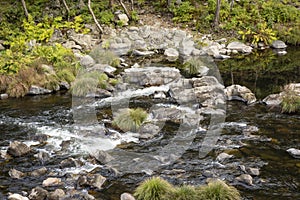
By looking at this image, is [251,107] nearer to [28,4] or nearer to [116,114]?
[116,114]

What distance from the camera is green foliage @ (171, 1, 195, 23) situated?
31.3m

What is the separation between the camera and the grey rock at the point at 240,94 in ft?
54.9

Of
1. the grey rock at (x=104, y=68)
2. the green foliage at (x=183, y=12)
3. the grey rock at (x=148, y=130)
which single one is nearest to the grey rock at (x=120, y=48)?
the grey rock at (x=104, y=68)

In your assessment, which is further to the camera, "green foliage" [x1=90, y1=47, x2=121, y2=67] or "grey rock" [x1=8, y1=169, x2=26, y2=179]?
"green foliage" [x1=90, y1=47, x2=121, y2=67]

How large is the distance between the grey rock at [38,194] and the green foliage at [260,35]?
900 inches

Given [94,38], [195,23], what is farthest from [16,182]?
[195,23]

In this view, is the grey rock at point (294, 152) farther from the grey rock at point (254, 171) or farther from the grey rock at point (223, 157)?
the grey rock at point (223, 157)

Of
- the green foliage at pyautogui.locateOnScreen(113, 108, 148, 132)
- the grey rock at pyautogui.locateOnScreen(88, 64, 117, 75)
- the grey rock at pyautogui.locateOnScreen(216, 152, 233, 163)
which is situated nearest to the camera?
the grey rock at pyautogui.locateOnScreen(216, 152, 233, 163)

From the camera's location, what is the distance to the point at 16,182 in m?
10.2

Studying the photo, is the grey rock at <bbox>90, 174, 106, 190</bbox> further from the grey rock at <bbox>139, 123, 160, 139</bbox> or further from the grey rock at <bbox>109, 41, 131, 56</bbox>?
the grey rock at <bbox>109, 41, 131, 56</bbox>

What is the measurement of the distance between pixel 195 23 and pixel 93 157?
21.4 meters

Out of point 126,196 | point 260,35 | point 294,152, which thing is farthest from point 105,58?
point 126,196

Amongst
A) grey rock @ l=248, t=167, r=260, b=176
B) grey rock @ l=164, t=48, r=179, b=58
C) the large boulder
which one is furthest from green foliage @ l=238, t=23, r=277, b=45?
grey rock @ l=248, t=167, r=260, b=176

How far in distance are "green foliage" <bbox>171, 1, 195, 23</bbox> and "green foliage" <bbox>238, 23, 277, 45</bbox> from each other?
172 inches
